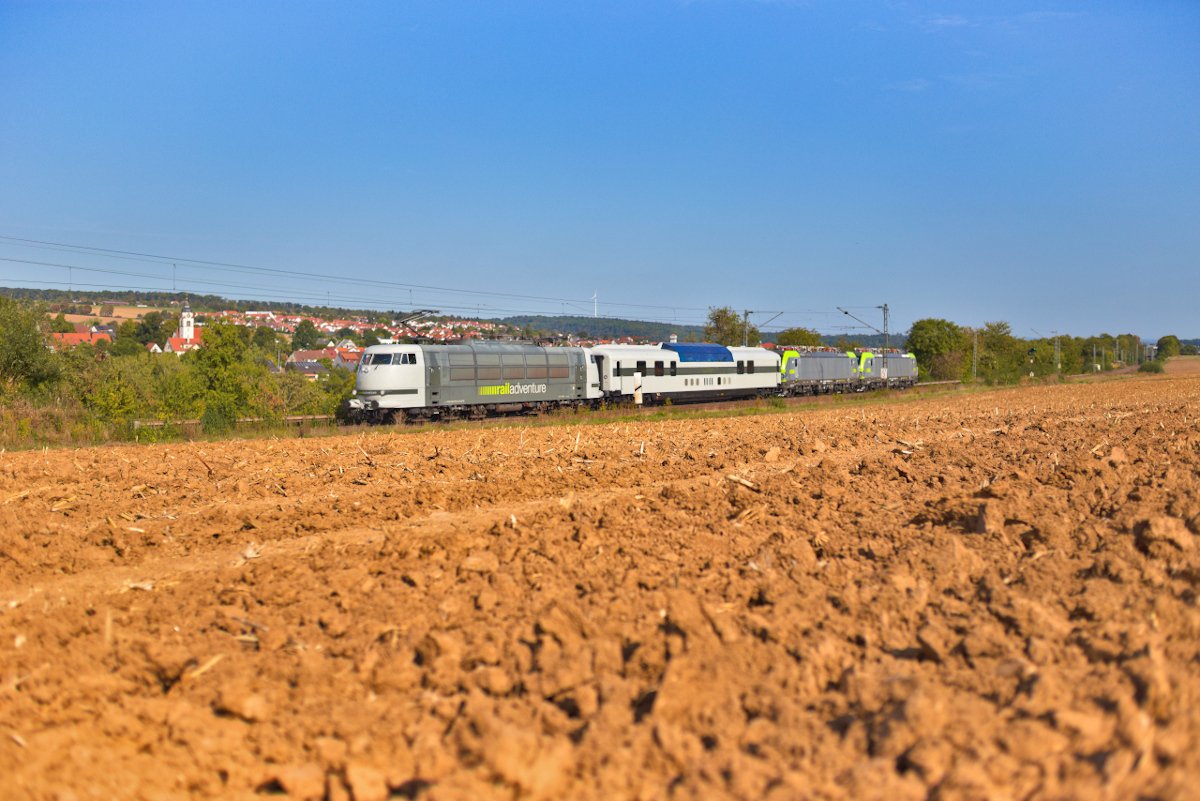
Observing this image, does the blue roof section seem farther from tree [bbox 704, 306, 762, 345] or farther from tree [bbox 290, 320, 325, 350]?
tree [bbox 290, 320, 325, 350]

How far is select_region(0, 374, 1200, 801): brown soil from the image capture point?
466 centimetres

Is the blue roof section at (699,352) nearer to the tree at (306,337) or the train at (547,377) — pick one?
the train at (547,377)

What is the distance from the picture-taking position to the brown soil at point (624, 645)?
466cm

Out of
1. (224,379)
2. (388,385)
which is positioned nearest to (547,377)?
(388,385)

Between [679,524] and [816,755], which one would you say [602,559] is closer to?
[679,524]

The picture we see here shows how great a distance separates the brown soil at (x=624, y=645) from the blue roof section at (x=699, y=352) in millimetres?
32611

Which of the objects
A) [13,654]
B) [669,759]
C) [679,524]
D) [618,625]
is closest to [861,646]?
[618,625]

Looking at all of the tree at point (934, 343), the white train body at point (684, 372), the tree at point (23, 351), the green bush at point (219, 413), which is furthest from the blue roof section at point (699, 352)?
the tree at point (934, 343)

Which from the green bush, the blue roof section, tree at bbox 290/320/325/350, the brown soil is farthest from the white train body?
tree at bbox 290/320/325/350

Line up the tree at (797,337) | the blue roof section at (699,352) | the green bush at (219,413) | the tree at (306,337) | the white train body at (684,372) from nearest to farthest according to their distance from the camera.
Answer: the green bush at (219,413)
the white train body at (684,372)
the blue roof section at (699,352)
the tree at (797,337)
the tree at (306,337)

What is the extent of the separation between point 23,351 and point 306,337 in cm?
9454

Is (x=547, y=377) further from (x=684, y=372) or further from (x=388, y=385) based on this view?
(x=684, y=372)

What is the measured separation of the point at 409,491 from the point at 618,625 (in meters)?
8.25

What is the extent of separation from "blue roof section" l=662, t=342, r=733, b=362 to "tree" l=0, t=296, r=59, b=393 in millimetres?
27744
